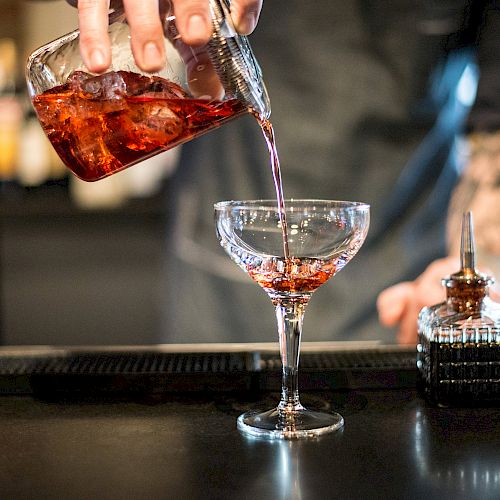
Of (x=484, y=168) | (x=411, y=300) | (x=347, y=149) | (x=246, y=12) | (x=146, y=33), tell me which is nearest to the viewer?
(x=146, y=33)

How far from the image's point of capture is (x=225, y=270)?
5.98 ft

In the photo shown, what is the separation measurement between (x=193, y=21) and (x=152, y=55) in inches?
1.8

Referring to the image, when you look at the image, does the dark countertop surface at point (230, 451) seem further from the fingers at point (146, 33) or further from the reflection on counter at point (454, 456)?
the fingers at point (146, 33)

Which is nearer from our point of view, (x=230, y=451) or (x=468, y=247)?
(x=230, y=451)

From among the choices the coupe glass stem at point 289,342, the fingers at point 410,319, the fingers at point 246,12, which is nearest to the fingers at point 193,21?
the fingers at point 246,12

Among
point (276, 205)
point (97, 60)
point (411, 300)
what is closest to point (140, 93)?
point (97, 60)

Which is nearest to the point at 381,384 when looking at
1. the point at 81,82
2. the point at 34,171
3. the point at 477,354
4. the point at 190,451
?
the point at 477,354

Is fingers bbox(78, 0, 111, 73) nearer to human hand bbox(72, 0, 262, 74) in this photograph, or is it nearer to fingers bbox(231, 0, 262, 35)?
human hand bbox(72, 0, 262, 74)

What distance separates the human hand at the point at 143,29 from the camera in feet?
2.50

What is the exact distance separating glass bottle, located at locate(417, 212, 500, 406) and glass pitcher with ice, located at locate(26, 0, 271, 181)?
25cm

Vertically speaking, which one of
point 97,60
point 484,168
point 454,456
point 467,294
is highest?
point 97,60

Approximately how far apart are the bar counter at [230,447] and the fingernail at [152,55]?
1.02 feet

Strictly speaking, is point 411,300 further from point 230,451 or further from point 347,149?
point 347,149

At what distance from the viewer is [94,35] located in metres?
0.80
